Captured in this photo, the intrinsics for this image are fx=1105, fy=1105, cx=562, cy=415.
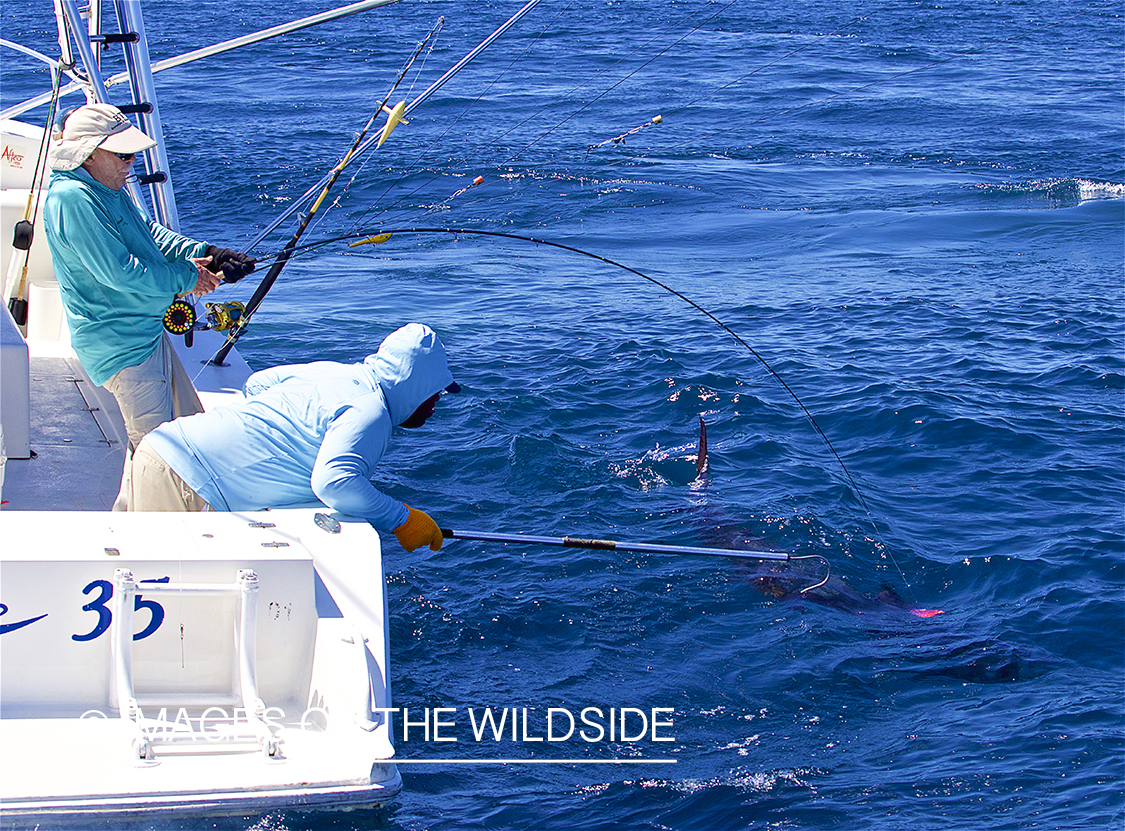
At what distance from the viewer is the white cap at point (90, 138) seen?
432 cm

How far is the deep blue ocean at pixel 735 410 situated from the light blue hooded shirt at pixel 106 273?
5.92 ft

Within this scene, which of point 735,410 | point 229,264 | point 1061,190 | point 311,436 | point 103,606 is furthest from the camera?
point 1061,190

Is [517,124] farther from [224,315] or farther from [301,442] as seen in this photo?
A: [301,442]

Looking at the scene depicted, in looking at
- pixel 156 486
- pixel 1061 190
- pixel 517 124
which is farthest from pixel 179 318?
pixel 1061 190

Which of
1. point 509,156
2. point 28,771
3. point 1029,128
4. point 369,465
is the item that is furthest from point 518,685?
point 1029,128

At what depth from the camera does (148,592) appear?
3375 mm

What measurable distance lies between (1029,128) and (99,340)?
15.8 m

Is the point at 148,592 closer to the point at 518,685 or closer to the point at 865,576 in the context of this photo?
the point at 518,685

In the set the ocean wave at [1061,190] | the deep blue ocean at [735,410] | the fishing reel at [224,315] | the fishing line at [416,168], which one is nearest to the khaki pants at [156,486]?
the deep blue ocean at [735,410]

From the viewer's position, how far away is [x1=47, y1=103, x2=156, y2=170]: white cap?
4.32 metres

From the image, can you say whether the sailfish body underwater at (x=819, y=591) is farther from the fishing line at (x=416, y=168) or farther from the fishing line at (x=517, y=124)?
the fishing line at (x=517, y=124)

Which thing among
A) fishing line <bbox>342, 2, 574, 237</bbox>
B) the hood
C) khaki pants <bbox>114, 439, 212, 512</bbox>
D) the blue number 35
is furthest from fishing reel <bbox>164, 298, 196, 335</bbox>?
fishing line <bbox>342, 2, 574, 237</bbox>

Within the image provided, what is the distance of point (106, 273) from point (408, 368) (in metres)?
1.45

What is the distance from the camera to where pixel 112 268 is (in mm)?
4371
